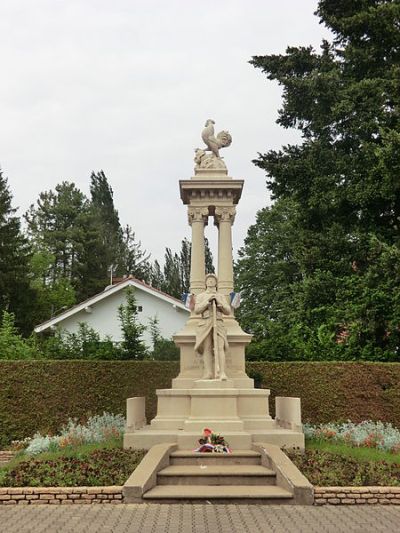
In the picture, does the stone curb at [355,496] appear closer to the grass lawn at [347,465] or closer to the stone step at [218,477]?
the grass lawn at [347,465]

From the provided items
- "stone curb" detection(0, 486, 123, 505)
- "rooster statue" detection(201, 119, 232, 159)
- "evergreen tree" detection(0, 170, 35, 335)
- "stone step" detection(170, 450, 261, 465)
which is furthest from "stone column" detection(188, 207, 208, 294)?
"evergreen tree" detection(0, 170, 35, 335)

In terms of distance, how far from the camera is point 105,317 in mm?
29781

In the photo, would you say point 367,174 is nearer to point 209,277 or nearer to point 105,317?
point 209,277

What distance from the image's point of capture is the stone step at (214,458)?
10445 millimetres

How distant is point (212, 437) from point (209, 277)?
12.1ft

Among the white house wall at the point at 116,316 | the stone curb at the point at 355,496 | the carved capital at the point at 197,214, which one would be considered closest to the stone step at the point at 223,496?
the stone curb at the point at 355,496

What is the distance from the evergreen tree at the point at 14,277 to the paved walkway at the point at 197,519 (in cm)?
2679

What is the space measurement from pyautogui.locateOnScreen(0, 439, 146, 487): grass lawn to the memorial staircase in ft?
1.30

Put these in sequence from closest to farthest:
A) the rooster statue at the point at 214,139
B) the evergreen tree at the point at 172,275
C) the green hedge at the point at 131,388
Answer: the green hedge at the point at 131,388 < the rooster statue at the point at 214,139 < the evergreen tree at the point at 172,275

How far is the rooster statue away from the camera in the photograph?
15.6 meters

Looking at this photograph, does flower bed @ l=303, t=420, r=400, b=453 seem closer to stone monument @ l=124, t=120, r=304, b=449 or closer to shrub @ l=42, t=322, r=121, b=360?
stone monument @ l=124, t=120, r=304, b=449

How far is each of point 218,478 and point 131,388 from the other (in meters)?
6.83

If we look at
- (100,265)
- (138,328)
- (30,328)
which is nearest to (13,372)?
(138,328)

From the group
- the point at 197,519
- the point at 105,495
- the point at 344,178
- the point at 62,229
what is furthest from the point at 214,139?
the point at 62,229
